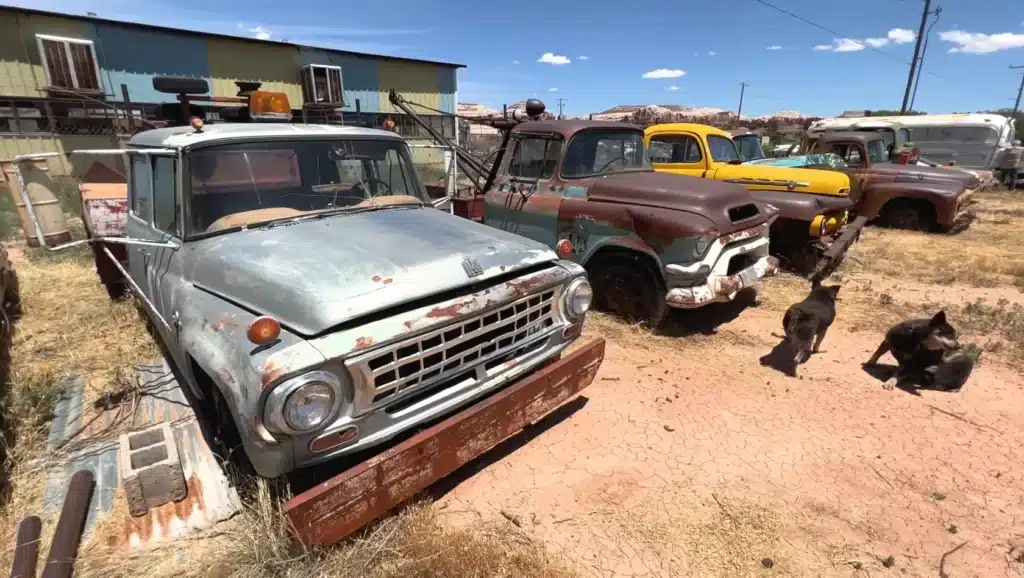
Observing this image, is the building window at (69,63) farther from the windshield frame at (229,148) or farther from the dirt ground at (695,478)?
the windshield frame at (229,148)

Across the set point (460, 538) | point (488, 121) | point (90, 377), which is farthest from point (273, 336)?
point (488, 121)

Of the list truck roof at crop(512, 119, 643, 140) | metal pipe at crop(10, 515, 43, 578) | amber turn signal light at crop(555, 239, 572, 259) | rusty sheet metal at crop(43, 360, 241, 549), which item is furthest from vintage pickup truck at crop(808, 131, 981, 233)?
metal pipe at crop(10, 515, 43, 578)

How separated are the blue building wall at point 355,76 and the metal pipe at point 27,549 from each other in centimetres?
1973

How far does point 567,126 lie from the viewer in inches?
213

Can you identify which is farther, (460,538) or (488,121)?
(488,121)

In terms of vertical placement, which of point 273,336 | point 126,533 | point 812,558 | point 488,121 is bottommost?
point 812,558

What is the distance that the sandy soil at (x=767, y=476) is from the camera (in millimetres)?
2551

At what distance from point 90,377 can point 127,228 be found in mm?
1232

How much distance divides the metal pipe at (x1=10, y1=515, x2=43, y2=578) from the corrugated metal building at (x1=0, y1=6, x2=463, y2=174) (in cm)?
975

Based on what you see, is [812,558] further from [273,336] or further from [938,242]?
[938,242]

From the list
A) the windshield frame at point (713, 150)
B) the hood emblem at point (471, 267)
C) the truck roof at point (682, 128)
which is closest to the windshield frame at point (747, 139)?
the windshield frame at point (713, 150)

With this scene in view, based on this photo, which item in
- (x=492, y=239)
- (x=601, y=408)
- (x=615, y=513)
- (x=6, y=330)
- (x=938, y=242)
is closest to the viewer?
(x=615, y=513)

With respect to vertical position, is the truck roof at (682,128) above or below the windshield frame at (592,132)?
above

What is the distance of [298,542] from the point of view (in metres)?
2.05
